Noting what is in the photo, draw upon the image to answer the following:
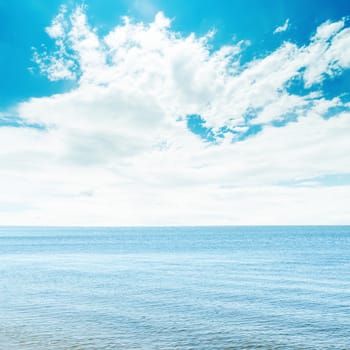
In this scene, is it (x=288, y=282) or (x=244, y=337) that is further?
(x=288, y=282)

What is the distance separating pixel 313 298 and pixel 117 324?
73.6 ft

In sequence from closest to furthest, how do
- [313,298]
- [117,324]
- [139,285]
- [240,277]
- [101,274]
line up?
1. [117,324]
2. [313,298]
3. [139,285]
4. [240,277]
5. [101,274]

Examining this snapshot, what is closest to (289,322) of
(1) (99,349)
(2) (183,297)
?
(2) (183,297)

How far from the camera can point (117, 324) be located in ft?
97.5

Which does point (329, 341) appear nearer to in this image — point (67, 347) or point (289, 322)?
point (289, 322)

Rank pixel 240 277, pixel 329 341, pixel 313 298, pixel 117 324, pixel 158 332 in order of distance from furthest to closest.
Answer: pixel 240 277 < pixel 313 298 < pixel 117 324 < pixel 158 332 < pixel 329 341

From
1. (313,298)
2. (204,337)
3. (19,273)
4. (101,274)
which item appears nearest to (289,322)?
(204,337)

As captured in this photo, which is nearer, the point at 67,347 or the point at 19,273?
the point at 67,347

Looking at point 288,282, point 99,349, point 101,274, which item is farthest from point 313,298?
point 101,274

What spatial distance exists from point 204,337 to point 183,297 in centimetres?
1353

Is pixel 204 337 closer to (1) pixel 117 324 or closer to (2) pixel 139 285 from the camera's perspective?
(1) pixel 117 324

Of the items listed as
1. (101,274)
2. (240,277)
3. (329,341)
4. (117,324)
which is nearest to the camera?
(329,341)

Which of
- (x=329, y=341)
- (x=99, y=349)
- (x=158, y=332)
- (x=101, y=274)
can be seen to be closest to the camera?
(x=99, y=349)

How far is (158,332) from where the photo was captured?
90.7 ft
